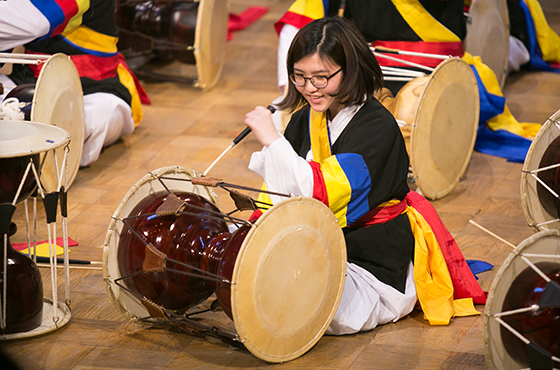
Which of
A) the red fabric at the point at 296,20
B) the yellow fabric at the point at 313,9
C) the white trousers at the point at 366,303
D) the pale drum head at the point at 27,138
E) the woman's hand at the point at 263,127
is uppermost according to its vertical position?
the yellow fabric at the point at 313,9

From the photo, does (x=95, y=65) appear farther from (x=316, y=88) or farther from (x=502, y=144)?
(x=502, y=144)

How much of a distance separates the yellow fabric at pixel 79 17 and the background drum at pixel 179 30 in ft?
3.72

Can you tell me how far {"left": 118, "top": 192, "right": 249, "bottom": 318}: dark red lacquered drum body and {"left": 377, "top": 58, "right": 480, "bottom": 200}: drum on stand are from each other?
1153mm

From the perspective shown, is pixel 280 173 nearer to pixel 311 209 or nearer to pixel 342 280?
pixel 311 209

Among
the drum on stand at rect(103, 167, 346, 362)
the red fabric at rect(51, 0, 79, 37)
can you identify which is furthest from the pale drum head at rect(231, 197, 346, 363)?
the red fabric at rect(51, 0, 79, 37)

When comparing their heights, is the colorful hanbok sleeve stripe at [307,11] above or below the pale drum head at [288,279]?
above

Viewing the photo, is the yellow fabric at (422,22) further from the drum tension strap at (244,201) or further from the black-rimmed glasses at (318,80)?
the drum tension strap at (244,201)

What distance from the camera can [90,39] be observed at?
3.41 metres

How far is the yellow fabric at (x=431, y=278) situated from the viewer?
2.13 m

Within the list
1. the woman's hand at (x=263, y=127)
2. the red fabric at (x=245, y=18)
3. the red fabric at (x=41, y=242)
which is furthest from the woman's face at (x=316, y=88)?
the red fabric at (x=245, y=18)

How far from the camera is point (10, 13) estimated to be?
297 cm

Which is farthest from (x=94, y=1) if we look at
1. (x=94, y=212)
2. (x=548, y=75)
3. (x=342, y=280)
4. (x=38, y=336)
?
(x=548, y=75)

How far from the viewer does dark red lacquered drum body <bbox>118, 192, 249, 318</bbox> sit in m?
1.89

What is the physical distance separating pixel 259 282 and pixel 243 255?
0.09 meters
